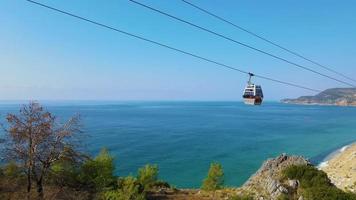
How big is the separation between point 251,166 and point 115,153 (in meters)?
33.4

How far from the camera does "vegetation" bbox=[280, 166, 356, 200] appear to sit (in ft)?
90.1

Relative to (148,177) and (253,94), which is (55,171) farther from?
(253,94)

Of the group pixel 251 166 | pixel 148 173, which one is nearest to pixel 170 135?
pixel 251 166

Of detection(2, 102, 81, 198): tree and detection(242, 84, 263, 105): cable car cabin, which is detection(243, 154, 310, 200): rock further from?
detection(2, 102, 81, 198): tree

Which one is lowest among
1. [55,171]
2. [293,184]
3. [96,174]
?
[96,174]

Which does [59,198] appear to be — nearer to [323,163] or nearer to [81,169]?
[81,169]

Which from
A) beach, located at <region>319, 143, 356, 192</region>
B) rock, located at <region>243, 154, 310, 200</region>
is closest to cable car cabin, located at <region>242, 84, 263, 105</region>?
rock, located at <region>243, 154, 310, 200</region>

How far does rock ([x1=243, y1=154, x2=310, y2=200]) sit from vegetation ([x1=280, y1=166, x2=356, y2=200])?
2.66 ft

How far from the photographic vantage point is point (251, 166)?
7744cm

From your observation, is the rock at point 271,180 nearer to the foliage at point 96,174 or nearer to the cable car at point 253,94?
the cable car at point 253,94

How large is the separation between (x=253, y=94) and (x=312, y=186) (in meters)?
10.5

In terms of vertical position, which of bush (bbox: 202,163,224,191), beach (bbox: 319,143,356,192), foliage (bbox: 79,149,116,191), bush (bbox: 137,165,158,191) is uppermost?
foliage (bbox: 79,149,116,191)

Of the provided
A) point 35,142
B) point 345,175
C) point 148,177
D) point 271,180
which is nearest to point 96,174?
point 148,177

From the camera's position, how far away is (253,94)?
34.8m
